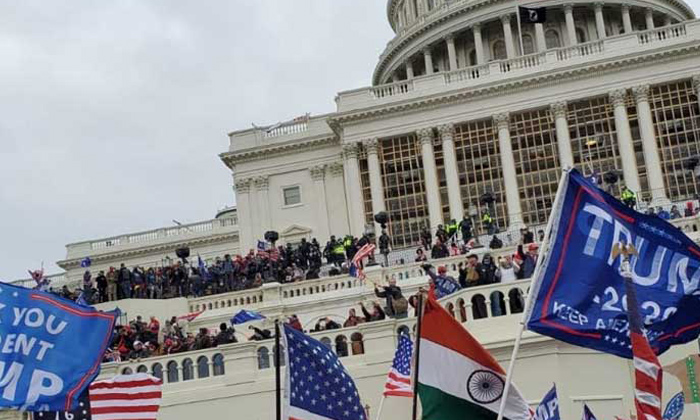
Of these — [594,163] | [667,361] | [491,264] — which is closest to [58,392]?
[667,361]

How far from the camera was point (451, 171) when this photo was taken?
49906 mm

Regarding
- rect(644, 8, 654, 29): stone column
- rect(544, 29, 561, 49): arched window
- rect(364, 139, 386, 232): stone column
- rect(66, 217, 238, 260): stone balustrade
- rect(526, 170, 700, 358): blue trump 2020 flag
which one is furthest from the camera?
rect(644, 8, 654, 29): stone column

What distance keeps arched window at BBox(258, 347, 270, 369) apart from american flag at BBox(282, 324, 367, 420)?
888cm

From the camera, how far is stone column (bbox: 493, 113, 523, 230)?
4838 centimetres

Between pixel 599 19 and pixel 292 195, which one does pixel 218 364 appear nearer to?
pixel 292 195

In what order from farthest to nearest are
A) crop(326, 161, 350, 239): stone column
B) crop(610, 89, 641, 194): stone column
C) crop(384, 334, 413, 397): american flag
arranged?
crop(326, 161, 350, 239): stone column, crop(610, 89, 641, 194): stone column, crop(384, 334, 413, 397): american flag

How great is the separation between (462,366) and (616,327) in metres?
1.70

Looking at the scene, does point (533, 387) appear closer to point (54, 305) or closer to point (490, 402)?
point (490, 402)

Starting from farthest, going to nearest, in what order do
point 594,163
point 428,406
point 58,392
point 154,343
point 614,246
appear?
point 594,163, point 154,343, point 428,406, point 58,392, point 614,246

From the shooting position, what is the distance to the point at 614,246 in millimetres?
8516

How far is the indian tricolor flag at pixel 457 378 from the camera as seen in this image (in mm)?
9602

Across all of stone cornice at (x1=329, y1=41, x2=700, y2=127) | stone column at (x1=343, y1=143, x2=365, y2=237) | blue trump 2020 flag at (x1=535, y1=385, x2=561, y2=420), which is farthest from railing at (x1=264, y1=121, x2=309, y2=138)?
blue trump 2020 flag at (x1=535, y1=385, x2=561, y2=420)

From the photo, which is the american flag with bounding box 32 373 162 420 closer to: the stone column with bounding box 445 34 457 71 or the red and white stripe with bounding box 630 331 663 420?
the red and white stripe with bounding box 630 331 663 420

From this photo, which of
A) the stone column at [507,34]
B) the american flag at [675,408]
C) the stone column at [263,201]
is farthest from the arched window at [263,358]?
the stone column at [507,34]
